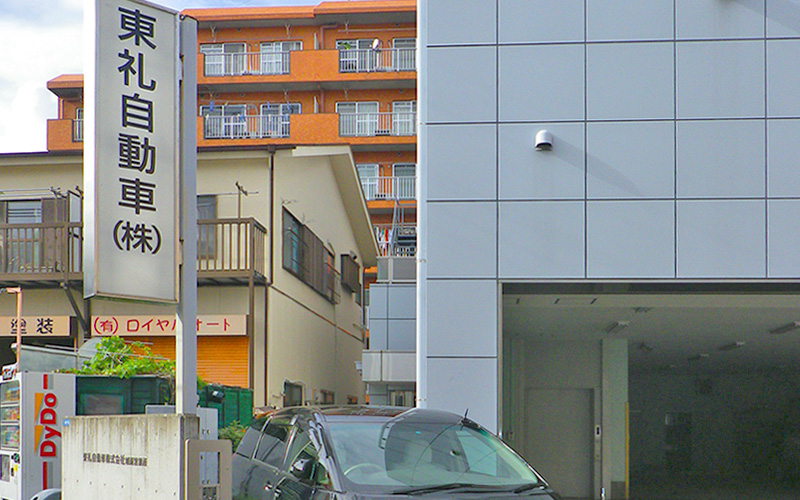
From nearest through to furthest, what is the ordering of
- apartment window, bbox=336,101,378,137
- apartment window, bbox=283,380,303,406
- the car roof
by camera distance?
the car roof
apartment window, bbox=283,380,303,406
apartment window, bbox=336,101,378,137

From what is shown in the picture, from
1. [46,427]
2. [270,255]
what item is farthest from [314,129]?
[46,427]

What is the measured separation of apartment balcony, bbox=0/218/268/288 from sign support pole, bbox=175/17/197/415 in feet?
38.5

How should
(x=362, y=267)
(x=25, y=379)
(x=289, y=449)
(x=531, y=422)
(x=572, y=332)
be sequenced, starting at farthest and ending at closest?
(x=362, y=267) → (x=531, y=422) → (x=572, y=332) → (x=25, y=379) → (x=289, y=449)

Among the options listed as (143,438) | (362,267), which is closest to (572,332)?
(143,438)

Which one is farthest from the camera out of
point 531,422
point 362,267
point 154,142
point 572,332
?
point 362,267

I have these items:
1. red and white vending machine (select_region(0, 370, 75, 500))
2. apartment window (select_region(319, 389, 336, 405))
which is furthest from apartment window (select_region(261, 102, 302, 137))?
red and white vending machine (select_region(0, 370, 75, 500))

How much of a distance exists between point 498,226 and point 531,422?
8.91m

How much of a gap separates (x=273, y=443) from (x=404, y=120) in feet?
119

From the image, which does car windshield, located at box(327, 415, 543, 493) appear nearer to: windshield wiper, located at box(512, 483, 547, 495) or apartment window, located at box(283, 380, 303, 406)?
windshield wiper, located at box(512, 483, 547, 495)

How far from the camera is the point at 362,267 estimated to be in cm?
3478

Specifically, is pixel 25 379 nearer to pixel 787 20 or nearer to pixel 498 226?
pixel 498 226

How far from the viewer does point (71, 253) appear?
1902 centimetres

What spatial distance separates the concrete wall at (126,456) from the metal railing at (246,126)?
35177 mm

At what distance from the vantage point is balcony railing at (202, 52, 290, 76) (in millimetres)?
44656
